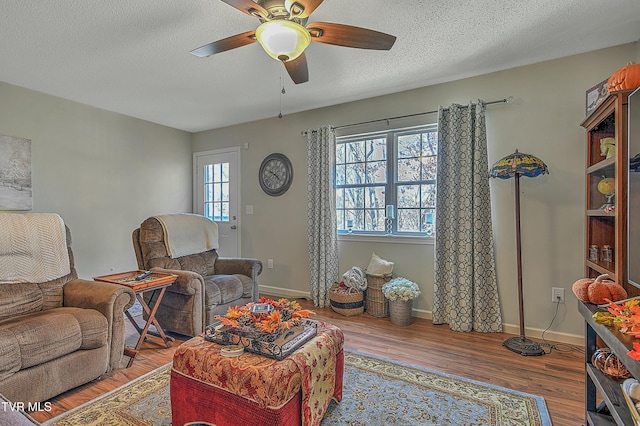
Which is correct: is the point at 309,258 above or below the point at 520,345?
above

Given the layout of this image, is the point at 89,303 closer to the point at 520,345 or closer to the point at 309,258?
the point at 309,258

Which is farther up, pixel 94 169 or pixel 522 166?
pixel 94 169

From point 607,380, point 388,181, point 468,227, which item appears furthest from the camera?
point 388,181

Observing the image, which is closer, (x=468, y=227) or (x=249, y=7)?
(x=249, y=7)

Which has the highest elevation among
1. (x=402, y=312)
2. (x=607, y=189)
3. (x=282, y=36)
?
(x=282, y=36)

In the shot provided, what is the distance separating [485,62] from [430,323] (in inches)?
99.0

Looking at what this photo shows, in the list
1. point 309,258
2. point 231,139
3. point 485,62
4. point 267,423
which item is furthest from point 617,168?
point 231,139

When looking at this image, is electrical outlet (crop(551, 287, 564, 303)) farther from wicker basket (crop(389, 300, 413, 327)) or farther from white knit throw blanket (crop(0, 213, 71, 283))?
white knit throw blanket (crop(0, 213, 71, 283))

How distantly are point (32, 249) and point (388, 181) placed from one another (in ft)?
10.5

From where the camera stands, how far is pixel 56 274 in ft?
7.79

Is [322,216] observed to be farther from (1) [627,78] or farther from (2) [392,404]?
(1) [627,78]

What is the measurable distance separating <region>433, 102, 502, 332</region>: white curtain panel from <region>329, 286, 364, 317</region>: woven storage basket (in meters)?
0.82

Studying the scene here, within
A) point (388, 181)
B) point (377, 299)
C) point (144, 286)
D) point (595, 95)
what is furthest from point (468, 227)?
point (144, 286)

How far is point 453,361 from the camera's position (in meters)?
2.44
